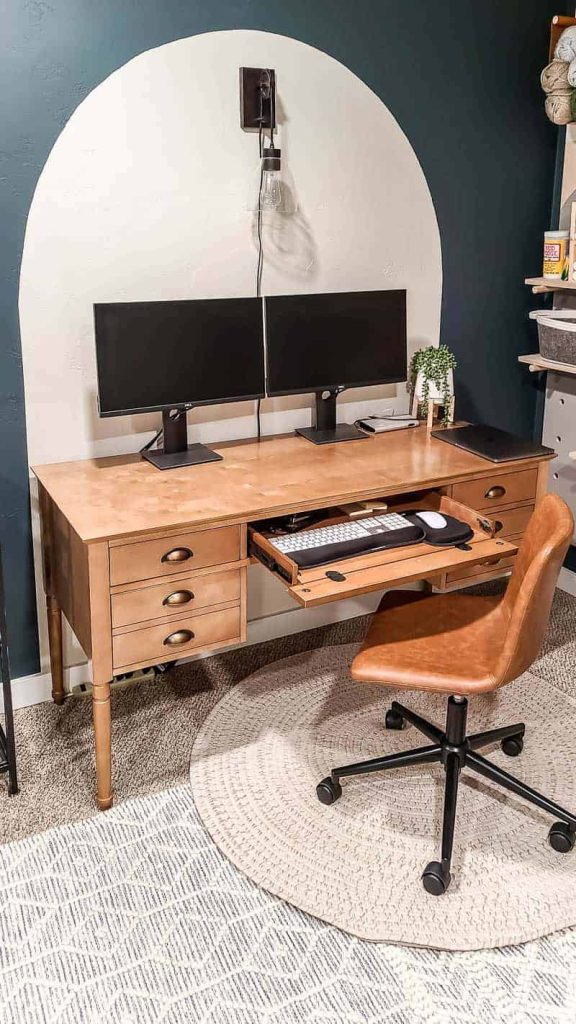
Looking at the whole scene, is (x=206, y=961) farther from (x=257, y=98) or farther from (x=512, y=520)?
(x=257, y=98)

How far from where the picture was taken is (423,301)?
303cm

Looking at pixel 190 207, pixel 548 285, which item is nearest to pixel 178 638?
pixel 190 207

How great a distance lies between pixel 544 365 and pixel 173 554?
5.43 ft

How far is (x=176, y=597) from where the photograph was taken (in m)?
2.12

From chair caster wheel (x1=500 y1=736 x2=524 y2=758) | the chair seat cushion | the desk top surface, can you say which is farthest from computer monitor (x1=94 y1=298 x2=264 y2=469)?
chair caster wheel (x1=500 y1=736 x2=524 y2=758)

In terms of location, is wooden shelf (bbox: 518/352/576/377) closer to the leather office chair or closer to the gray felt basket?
the gray felt basket

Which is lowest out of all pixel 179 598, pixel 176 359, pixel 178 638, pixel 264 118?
pixel 178 638

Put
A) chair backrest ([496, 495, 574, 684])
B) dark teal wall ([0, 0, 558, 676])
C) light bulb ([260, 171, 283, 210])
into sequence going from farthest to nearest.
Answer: light bulb ([260, 171, 283, 210]) → dark teal wall ([0, 0, 558, 676]) → chair backrest ([496, 495, 574, 684])

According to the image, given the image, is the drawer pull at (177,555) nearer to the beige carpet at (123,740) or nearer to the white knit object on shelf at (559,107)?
the beige carpet at (123,740)

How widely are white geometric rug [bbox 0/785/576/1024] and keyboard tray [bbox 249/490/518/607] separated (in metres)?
0.68

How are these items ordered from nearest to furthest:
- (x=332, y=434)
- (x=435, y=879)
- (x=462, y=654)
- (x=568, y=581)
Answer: (x=435, y=879)
(x=462, y=654)
(x=332, y=434)
(x=568, y=581)

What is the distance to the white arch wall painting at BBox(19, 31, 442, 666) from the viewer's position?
234 centimetres

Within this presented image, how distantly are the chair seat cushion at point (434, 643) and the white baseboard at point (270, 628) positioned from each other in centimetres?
78

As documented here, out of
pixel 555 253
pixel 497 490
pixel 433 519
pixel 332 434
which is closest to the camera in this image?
pixel 433 519
